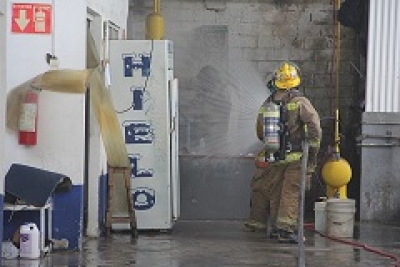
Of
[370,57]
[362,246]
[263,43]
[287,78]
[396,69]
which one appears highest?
[263,43]

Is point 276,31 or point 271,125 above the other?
point 276,31

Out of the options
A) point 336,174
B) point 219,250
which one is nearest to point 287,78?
point 336,174

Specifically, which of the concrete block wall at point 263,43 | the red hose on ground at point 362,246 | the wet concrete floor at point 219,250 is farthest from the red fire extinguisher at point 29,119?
the concrete block wall at point 263,43

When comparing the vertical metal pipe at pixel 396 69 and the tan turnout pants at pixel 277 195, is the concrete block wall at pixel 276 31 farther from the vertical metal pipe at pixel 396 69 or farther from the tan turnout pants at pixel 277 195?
the tan turnout pants at pixel 277 195

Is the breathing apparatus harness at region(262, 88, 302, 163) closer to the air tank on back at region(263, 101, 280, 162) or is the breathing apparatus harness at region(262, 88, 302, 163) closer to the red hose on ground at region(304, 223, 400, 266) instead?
the air tank on back at region(263, 101, 280, 162)

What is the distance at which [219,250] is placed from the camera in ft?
36.1

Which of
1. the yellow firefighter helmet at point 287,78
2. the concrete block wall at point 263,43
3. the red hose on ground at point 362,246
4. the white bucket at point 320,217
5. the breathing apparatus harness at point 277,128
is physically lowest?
the red hose on ground at point 362,246

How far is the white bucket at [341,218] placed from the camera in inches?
497

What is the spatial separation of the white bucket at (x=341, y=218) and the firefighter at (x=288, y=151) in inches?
32.7

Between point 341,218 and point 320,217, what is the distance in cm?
55

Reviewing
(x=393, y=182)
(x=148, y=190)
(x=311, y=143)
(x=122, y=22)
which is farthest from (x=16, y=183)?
(x=393, y=182)

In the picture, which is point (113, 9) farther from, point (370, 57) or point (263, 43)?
point (370, 57)

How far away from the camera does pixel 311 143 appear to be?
460 inches

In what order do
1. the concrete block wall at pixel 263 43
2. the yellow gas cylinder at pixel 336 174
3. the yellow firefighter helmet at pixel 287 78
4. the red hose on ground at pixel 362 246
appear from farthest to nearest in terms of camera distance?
1. the concrete block wall at pixel 263 43
2. the yellow gas cylinder at pixel 336 174
3. the yellow firefighter helmet at pixel 287 78
4. the red hose on ground at pixel 362 246
